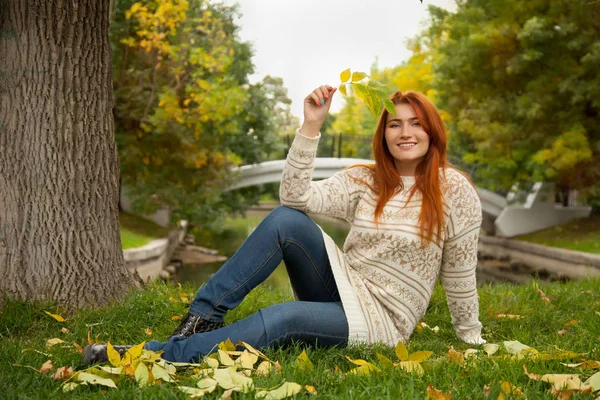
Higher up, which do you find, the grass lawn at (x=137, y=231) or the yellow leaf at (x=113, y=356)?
the yellow leaf at (x=113, y=356)

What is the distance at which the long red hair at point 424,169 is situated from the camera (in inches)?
91.9

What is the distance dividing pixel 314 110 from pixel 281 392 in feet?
3.35

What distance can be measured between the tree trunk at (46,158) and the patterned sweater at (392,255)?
1213 mm

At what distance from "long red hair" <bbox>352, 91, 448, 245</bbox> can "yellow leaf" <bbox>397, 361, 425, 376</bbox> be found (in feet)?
1.52

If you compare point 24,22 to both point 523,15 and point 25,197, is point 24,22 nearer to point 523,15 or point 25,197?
point 25,197

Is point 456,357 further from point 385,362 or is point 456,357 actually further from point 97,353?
point 97,353

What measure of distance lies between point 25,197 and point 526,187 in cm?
1354

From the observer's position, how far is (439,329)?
9.61ft

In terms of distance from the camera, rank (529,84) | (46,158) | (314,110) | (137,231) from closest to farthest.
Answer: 1. (314,110)
2. (46,158)
3. (529,84)
4. (137,231)

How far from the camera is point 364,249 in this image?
242cm

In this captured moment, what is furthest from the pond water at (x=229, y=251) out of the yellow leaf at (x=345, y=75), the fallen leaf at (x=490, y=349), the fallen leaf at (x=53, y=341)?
the yellow leaf at (x=345, y=75)

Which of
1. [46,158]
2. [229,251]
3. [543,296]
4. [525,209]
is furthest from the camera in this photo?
[525,209]

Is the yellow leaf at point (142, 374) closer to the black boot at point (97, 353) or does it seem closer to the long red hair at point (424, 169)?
the black boot at point (97, 353)

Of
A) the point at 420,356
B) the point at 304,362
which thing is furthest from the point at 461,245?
the point at 304,362
